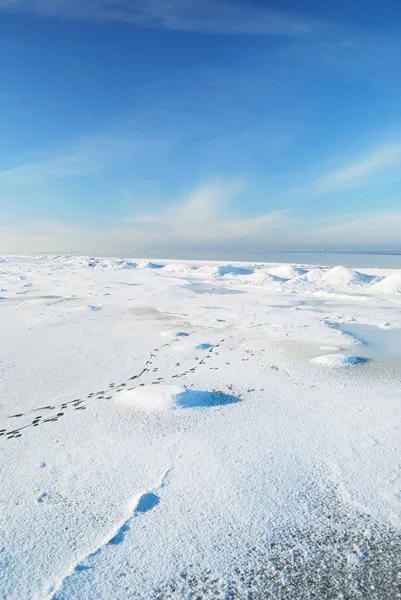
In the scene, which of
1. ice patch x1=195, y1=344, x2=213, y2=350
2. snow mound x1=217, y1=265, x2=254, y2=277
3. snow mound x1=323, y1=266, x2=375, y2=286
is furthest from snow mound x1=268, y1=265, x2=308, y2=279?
ice patch x1=195, y1=344, x2=213, y2=350

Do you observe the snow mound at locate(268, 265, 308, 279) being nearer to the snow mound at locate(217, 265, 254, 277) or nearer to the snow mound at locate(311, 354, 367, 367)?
the snow mound at locate(217, 265, 254, 277)

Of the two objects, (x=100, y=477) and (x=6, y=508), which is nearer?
(x=6, y=508)

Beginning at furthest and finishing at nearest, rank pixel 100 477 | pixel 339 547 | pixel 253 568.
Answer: pixel 100 477 → pixel 339 547 → pixel 253 568

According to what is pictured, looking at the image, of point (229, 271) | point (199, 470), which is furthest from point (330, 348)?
point (229, 271)

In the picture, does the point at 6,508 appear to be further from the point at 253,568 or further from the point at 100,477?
the point at 253,568

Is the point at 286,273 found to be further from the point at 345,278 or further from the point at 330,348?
the point at 330,348

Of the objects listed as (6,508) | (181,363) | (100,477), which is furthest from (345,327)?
(6,508)

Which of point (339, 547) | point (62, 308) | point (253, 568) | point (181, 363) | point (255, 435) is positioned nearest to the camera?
point (253, 568)
